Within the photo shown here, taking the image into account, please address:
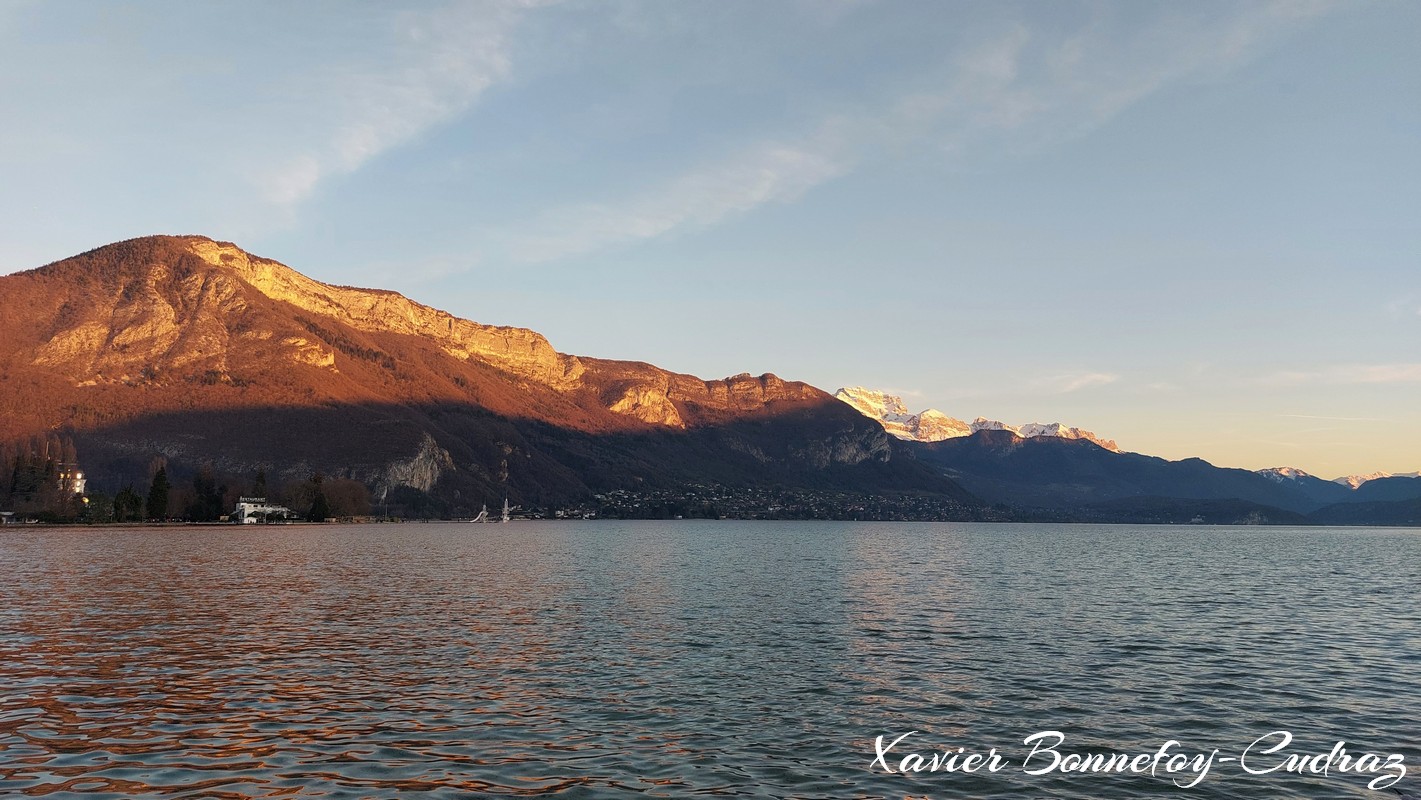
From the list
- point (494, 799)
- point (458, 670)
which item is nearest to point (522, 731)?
point (494, 799)

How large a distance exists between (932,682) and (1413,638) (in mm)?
39306

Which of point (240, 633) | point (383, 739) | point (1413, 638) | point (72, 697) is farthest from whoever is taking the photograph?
point (1413, 638)

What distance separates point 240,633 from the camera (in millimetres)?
53156

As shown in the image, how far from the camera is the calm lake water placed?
2659 centimetres

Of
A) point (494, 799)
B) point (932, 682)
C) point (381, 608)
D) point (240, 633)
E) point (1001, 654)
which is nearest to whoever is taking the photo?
point (494, 799)

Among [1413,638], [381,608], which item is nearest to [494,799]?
[381,608]

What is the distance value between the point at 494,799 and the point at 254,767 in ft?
26.3

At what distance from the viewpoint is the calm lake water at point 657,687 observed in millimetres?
26594

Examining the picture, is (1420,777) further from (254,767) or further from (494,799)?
(254,767)

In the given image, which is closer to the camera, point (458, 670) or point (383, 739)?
point (383, 739)

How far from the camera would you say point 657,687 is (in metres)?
39.5

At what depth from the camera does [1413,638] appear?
58.7 m

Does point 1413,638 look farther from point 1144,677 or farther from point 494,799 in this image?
point 494,799

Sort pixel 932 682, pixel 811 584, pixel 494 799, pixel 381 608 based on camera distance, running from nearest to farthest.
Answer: pixel 494 799 < pixel 932 682 < pixel 381 608 < pixel 811 584
